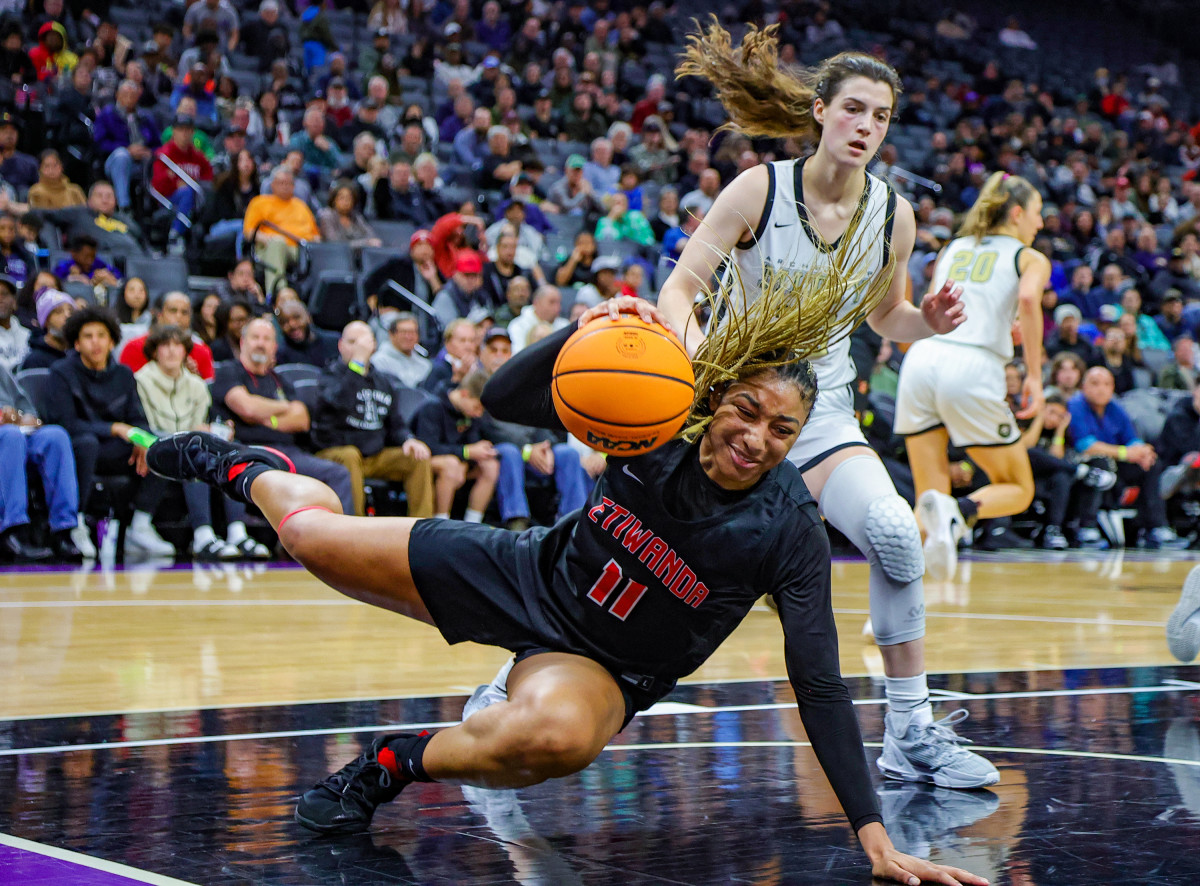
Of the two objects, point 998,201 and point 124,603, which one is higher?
point 998,201

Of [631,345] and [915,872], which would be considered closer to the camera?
[915,872]

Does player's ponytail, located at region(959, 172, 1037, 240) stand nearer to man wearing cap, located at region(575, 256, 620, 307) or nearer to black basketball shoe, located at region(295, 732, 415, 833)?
black basketball shoe, located at region(295, 732, 415, 833)

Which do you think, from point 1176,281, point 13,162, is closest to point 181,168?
point 13,162

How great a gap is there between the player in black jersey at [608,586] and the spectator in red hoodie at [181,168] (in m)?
8.84

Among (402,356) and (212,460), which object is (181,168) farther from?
(212,460)

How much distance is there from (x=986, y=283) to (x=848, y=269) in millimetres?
2835

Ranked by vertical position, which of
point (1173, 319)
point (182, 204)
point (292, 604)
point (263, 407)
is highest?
point (182, 204)

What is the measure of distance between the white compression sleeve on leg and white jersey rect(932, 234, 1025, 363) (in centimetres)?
263

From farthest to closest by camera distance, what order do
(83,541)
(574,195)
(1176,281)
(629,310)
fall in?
(1176,281) < (574,195) < (83,541) < (629,310)

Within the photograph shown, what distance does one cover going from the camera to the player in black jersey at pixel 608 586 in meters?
2.57

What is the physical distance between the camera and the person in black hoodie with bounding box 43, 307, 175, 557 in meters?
7.97

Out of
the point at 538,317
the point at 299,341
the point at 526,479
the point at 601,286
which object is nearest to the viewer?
the point at 526,479

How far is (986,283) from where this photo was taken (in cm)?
605

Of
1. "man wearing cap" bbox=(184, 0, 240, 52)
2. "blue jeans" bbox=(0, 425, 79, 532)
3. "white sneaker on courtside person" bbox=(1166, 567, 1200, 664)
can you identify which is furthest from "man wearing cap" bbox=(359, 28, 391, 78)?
"white sneaker on courtside person" bbox=(1166, 567, 1200, 664)
